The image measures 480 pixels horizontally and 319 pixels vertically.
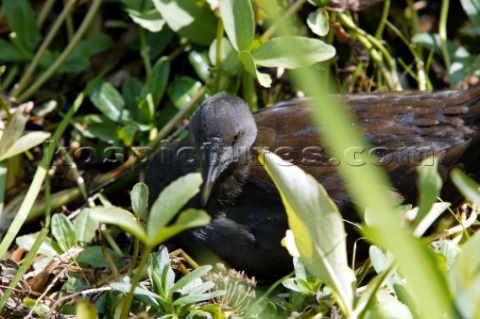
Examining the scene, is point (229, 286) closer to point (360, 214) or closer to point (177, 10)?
point (360, 214)

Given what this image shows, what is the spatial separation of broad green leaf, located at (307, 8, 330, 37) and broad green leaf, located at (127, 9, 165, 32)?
2.26 ft

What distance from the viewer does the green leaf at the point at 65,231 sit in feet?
9.49

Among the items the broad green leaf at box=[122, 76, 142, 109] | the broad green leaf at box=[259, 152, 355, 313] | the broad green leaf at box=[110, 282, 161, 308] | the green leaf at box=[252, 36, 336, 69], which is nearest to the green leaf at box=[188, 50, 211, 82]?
the broad green leaf at box=[122, 76, 142, 109]

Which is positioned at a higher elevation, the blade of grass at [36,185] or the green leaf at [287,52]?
the green leaf at [287,52]

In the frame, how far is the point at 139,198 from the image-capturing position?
7.49ft

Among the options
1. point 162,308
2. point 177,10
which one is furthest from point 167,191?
point 177,10

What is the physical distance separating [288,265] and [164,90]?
1130 millimetres

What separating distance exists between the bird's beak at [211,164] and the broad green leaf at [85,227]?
0.50m

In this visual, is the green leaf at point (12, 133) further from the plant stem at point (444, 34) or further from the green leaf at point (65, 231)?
the plant stem at point (444, 34)

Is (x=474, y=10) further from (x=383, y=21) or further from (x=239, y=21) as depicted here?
(x=239, y=21)

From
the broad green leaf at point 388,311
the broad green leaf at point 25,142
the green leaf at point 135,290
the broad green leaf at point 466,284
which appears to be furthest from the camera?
the broad green leaf at point 25,142

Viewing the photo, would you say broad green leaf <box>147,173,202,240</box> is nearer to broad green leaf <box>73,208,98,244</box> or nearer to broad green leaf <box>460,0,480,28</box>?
broad green leaf <box>73,208,98,244</box>

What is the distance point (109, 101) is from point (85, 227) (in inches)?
28.1

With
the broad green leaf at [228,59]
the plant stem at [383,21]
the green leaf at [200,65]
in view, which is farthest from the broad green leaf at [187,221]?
the plant stem at [383,21]
